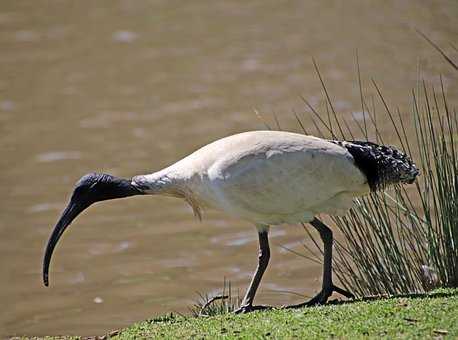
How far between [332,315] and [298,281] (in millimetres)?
4323

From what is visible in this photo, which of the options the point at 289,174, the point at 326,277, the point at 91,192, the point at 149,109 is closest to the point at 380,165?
the point at 289,174

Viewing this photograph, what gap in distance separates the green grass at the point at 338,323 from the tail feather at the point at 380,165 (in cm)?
73

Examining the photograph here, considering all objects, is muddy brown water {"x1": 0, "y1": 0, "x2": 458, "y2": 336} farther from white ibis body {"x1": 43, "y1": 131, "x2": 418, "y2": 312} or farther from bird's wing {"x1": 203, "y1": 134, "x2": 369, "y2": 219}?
bird's wing {"x1": 203, "y1": 134, "x2": 369, "y2": 219}

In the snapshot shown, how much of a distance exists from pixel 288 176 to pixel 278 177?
6 cm

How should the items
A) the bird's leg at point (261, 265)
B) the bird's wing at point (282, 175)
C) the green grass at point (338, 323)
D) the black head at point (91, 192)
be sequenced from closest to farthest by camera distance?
1. the green grass at point (338, 323)
2. the bird's wing at point (282, 175)
3. the bird's leg at point (261, 265)
4. the black head at point (91, 192)

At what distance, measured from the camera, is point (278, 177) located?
6156mm

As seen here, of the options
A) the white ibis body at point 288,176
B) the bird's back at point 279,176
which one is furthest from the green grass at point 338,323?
the bird's back at point 279,176

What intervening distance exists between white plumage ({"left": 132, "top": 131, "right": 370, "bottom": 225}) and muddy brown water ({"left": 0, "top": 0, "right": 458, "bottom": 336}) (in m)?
3.22

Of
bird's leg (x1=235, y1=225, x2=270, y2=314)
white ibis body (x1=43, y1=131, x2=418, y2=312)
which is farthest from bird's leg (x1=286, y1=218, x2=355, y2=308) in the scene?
bird's leg (x1=235, y1=225, x2=270, y2=314)

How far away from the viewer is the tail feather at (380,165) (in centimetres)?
624

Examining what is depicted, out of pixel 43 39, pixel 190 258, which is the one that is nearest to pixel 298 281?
pixel 190 258

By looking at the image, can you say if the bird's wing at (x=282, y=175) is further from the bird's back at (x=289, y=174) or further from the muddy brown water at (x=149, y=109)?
the muddy brown water at (x=149, y=109)

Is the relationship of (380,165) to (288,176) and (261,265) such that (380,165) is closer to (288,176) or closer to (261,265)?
(288,176)

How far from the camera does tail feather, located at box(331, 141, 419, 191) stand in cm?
624
